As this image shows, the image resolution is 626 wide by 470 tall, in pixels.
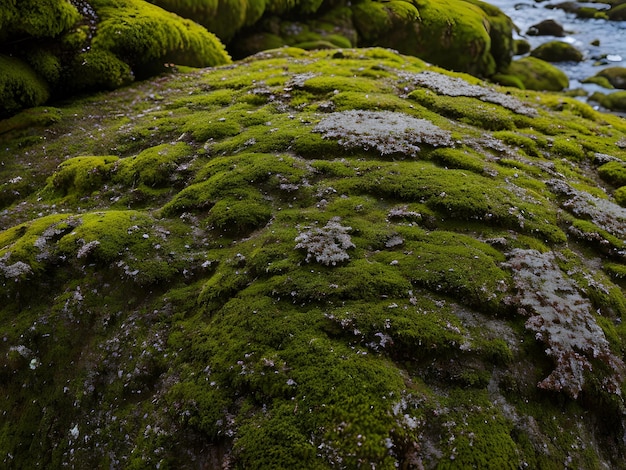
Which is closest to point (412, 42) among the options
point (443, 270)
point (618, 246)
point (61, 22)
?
point (61, 22)

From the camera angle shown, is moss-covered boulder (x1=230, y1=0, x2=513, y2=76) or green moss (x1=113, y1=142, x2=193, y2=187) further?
moss-covered boulder (x1=230, y1=0, x2=513, y2=76)

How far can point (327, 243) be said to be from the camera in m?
7.88

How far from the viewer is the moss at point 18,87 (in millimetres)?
13336

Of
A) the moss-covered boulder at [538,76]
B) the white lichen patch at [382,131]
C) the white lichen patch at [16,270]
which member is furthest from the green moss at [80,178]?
the moss-covered boulder at [538,76]

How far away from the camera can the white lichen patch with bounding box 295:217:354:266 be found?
300 inches

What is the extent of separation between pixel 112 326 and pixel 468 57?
3095cm

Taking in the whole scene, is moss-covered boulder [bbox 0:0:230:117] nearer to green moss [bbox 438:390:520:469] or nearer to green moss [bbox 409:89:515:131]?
green moss [bbox 409:89:515:131]

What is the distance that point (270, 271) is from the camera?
7492 millimetres

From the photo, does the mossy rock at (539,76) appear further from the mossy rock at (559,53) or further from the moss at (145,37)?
the moss at (145,37)

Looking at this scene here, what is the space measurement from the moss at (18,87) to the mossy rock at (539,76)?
110ft

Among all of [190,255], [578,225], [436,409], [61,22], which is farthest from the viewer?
[61,22]

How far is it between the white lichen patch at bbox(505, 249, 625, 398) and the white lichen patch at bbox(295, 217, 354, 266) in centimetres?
304

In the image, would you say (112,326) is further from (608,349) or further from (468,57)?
(468,57)

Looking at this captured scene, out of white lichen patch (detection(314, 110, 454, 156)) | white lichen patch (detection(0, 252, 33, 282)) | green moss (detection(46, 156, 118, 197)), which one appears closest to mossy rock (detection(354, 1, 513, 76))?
white lichen patch (detection(314, 110, 454, 156))
